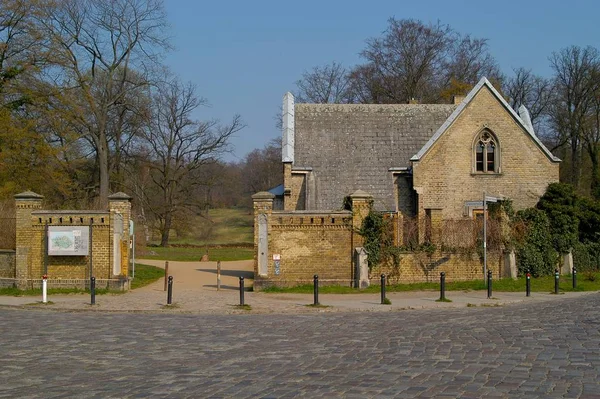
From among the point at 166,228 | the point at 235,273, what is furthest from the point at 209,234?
the point at 235,273

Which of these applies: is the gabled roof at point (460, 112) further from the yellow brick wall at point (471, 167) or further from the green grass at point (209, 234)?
the green grass at point (209, 234)

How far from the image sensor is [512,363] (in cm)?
1164

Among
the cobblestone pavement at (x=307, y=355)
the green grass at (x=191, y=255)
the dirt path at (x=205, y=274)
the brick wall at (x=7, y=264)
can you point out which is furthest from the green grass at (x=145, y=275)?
the cobblestone pavement at (x=307, y=355)

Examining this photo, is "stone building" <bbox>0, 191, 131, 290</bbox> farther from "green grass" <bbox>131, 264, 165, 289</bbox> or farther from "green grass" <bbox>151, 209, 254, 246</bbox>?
"green grass" <bbox>151, 209, 254, 246</bbox>

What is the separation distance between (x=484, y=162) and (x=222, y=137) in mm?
33139

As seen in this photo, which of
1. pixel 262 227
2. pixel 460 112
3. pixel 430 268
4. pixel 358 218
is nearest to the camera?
pixel 262 227

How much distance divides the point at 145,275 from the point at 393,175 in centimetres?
1210

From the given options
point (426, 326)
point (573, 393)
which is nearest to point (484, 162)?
point (426, 326)

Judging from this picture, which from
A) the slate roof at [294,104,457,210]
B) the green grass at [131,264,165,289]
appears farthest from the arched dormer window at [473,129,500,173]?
the green grass at [131,264,165,289]

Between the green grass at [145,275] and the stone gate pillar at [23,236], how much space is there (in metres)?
3.83

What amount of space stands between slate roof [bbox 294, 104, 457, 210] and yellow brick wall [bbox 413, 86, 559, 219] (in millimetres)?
2248

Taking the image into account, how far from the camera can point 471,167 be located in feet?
107

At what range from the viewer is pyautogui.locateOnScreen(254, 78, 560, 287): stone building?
25.7 metres

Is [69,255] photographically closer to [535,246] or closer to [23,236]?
[23,236]
